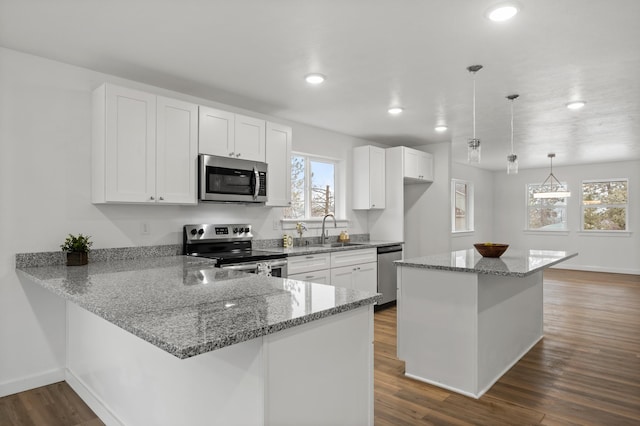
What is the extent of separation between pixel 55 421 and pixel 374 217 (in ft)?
14.3

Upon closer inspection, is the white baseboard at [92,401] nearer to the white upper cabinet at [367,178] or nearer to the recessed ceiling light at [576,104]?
the white upper cabinet at [367,178]

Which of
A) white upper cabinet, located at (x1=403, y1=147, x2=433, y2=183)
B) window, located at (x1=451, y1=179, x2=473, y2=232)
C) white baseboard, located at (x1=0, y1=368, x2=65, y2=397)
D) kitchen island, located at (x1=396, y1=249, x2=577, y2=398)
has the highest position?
white upper cabinet, located at (x1=403, y1=147, x2=433, y2=183)

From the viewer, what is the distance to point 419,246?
245 inches

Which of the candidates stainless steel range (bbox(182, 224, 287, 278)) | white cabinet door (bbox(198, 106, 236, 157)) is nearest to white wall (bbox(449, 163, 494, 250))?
stainless steel range (bbox(182, 224, 287, 278))

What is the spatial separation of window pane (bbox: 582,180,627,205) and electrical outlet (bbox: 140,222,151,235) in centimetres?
888

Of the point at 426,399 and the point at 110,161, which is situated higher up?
the point at 110,161

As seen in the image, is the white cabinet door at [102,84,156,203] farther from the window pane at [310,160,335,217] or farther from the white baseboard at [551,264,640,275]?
the white baseboard at [551,264,640,275]

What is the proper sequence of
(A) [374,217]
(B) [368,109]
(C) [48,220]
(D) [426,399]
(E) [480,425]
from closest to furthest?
(E) [480,425] → (D) [426,399] → (C) [48,220] → (B) [368,109] → (A) [374,217]

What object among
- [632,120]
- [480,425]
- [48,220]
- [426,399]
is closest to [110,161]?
[48,220]

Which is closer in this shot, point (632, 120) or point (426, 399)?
point (426, 399)

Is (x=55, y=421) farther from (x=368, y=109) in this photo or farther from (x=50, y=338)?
(x=368, y=109)

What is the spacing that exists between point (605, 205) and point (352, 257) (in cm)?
679

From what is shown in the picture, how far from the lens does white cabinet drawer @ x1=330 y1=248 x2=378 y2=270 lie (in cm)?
442

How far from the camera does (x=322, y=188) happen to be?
524 centimetres
